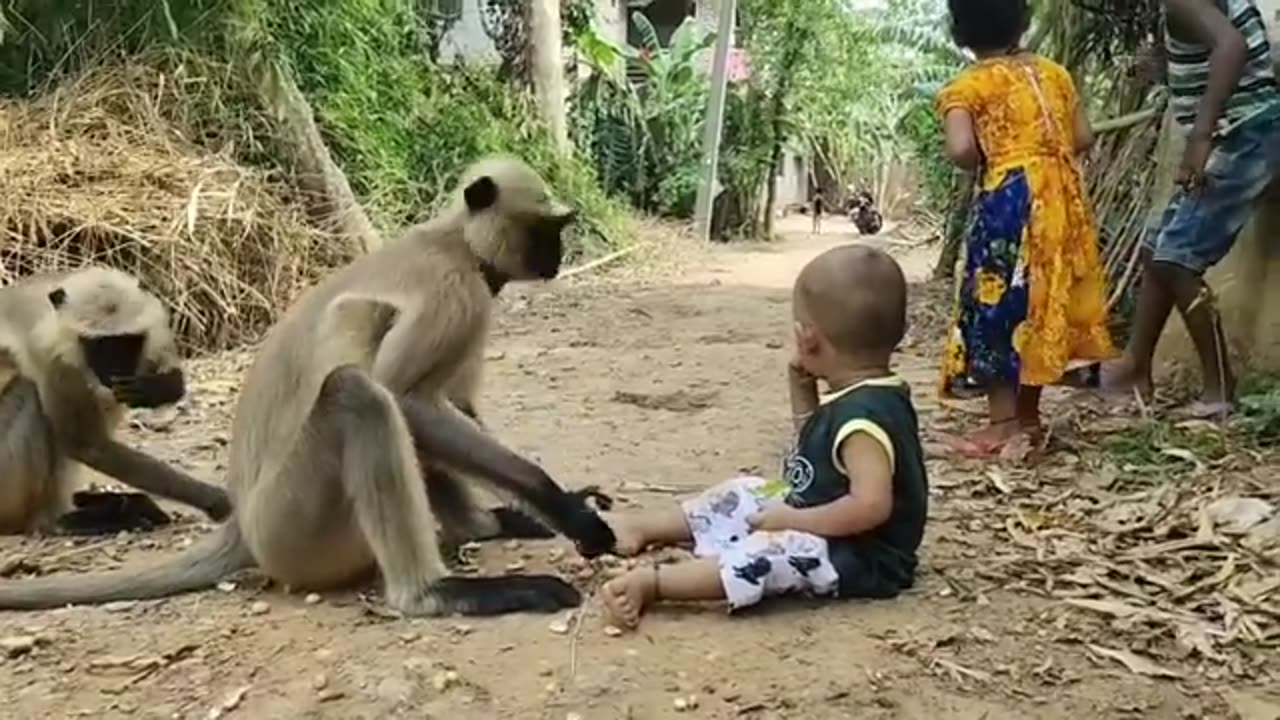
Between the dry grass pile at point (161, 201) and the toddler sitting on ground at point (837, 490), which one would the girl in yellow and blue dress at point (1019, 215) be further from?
the dry grass pile at point (161, 201)

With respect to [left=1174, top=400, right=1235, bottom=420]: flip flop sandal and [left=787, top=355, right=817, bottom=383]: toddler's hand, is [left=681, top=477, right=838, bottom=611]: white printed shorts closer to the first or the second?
[left=787, top=355, right=817, bottom=383]: toddler's hand

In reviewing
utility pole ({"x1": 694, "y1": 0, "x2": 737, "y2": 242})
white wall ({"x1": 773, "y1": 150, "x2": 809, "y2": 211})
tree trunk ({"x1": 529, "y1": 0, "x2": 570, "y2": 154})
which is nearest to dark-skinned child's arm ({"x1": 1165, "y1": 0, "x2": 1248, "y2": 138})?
tree trunk ({"x1": 529, "y1": 0, "x2": 570, "y2": 154})

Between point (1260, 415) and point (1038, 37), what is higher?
point (1038, 37)

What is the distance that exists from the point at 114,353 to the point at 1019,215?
2.79 metres

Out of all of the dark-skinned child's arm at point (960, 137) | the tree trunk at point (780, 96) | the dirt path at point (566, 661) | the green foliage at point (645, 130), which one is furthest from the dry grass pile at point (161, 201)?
the tree trunk at point (780, 96)

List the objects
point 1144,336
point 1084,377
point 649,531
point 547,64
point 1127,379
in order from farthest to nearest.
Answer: point 547,64, point 1084,377, point 1127,379, point 1144,336, point 649,531

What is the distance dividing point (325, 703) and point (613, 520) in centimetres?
107

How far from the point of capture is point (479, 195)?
4.25 meters

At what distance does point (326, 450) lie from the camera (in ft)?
12.0

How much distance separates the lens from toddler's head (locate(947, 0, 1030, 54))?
5.13 metres

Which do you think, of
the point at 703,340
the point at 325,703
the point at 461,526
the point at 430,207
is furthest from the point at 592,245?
the point at 325,703

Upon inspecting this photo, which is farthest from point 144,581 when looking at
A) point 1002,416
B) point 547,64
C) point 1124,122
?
point 547,64

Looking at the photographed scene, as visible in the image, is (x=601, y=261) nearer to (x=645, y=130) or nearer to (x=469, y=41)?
(x=469, y=41)

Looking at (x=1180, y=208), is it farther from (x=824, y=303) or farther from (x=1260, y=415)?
(x=824, y=303)
